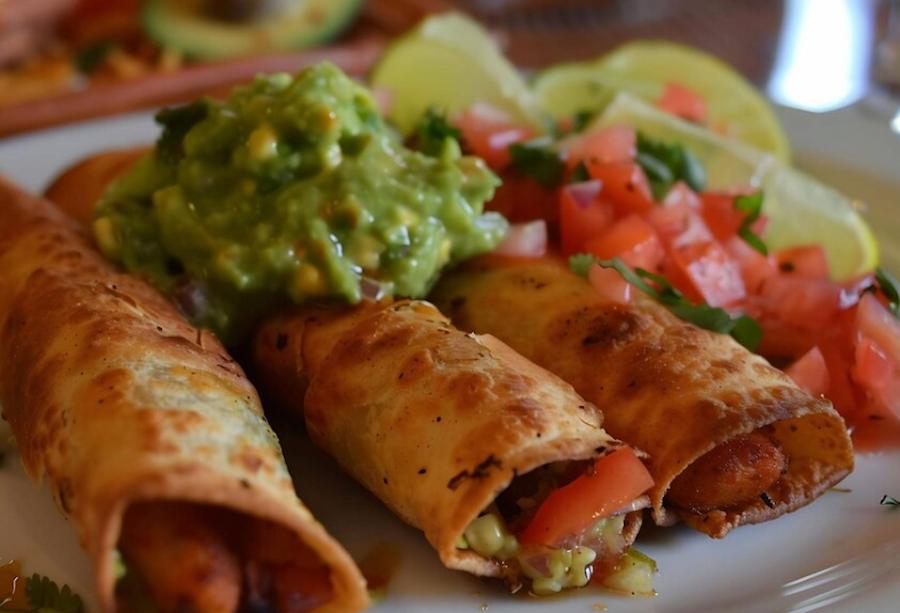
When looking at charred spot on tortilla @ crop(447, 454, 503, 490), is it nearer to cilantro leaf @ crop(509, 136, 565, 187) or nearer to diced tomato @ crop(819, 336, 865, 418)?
diced tomato @ crop(819, 336, 865, 418)

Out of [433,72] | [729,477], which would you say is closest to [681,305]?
[729,477]

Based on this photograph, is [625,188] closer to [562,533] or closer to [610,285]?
[610,285]

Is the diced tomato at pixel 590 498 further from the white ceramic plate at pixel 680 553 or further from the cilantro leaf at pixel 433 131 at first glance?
the cilantro leaf at pixel 433 131

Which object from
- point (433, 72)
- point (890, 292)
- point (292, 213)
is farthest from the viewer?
point (433, 72)

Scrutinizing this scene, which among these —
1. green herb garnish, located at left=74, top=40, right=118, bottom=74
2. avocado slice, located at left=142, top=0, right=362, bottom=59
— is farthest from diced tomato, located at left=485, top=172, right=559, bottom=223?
green herb garnish, located at left=74, top=40, right=118, bottom=74

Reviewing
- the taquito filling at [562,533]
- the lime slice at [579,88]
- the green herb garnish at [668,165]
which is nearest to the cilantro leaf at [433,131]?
the green herb garnish at [668,165]

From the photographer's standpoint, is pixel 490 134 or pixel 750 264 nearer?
pixel 750 264
